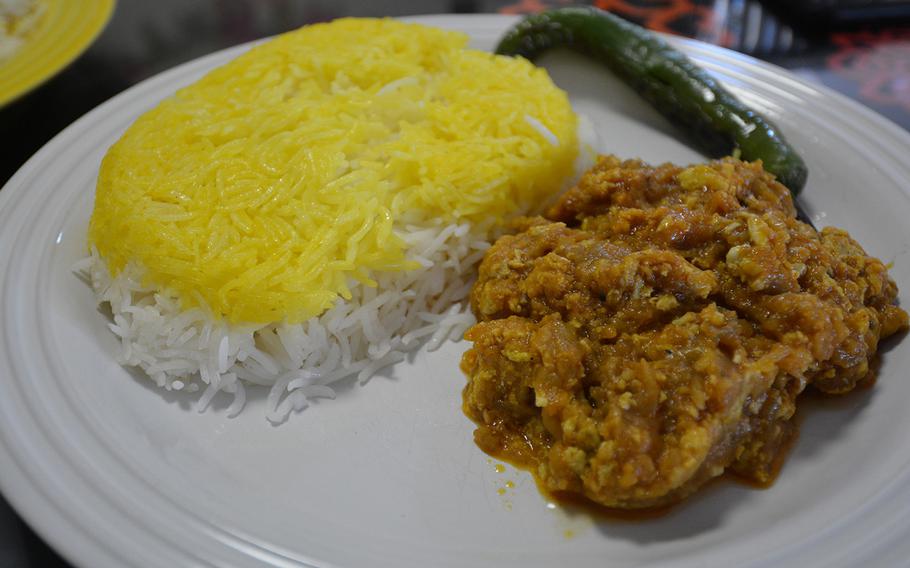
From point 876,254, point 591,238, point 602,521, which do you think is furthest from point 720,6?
point 602,521

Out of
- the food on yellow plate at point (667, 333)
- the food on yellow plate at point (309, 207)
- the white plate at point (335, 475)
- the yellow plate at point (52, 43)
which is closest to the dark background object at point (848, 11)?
the white plate at point (335, 475)

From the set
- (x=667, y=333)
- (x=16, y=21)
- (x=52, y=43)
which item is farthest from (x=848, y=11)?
(x=16, y=21)

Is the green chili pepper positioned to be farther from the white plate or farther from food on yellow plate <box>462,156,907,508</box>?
food on yellow plate <box>462,156,907,508</box>

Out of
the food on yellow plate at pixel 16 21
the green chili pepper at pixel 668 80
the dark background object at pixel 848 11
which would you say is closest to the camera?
the green chili pepper at pixel 668 80

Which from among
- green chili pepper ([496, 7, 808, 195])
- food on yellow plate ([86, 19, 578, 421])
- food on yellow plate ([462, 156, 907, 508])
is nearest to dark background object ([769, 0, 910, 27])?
green chili pepper ([496, 7, 808, 195])

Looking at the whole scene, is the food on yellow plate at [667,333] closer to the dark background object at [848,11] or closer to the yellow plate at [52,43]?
the yellow plate at [52,43]
